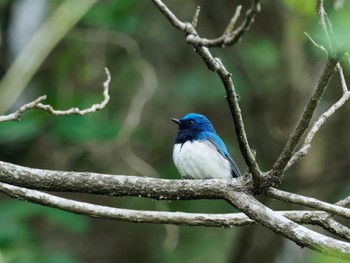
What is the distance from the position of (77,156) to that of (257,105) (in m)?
1.80

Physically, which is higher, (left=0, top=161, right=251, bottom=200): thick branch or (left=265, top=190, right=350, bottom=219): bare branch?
(left=0, top=161, right=251, bottom=200): thick branch

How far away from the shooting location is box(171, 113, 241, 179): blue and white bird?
18.6ft

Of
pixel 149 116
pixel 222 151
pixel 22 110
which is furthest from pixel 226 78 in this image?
pixel 149 116

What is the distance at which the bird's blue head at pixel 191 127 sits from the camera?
19.8ft

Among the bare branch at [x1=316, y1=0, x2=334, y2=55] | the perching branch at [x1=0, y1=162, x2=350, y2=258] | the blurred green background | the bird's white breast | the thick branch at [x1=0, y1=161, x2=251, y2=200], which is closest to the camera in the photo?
the bare branch at [x1=316, y1=0, x2=334, y2=55]

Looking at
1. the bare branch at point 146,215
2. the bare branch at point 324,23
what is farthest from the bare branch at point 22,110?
the bare branch at point 324,23

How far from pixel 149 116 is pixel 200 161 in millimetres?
3164

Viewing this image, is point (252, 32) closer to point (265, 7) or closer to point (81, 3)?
point (265, 7)

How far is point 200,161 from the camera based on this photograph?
5.68 m

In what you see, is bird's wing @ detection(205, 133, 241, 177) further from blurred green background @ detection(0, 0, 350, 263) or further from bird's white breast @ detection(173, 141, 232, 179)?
blurred green background @ detection(0, 0, 350, 263)

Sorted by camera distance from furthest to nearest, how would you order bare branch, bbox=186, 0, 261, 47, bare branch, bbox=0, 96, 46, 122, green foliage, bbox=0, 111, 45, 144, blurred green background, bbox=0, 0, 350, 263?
blurred green background, bbox=0, 0, 350, 263 < green foliage, bbox=0, 111, 45, 144 < bare branch, bbox=0, 96, 46, 122 < bare branch, bbox=186, 0, 261, 47

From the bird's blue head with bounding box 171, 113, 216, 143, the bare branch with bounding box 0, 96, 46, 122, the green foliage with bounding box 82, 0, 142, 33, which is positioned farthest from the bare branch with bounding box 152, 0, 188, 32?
the green foliage with bounding box 82, 0, 142, 33

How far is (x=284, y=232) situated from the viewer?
9.40ft

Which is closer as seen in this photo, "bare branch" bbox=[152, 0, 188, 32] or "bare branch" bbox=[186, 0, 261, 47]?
"bare branch" bbox=[186, 0, 261, 47]
